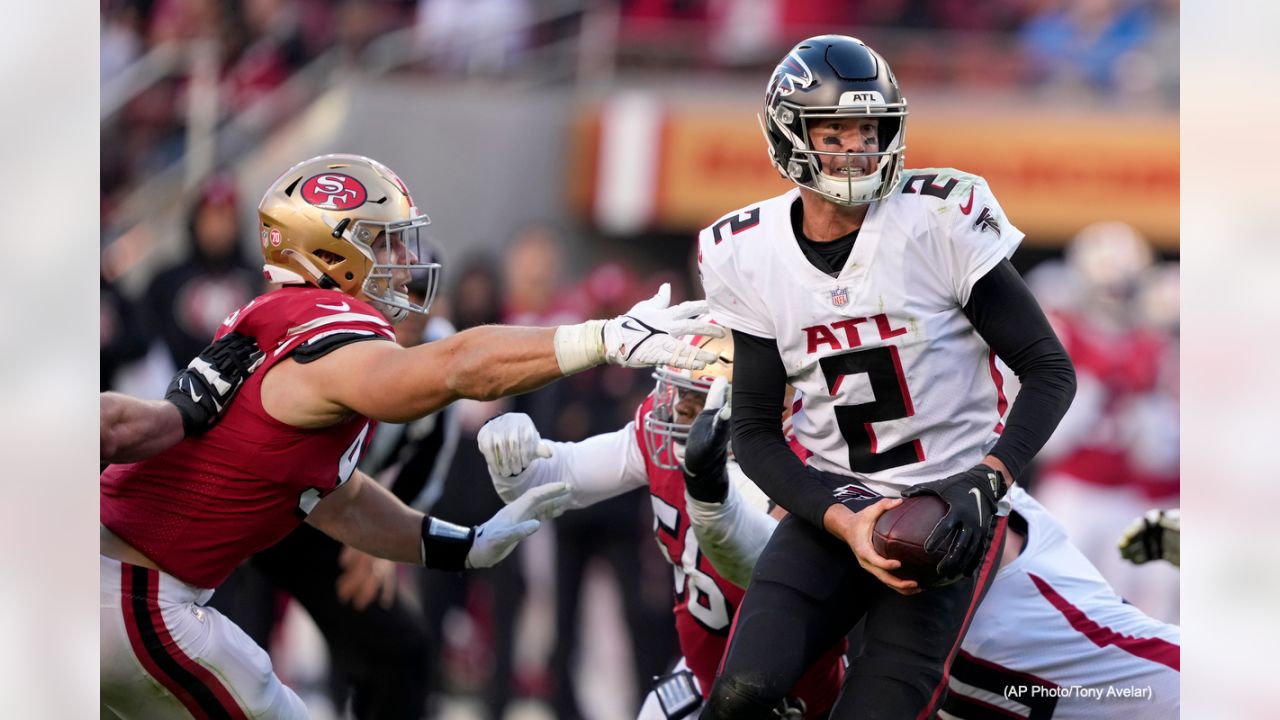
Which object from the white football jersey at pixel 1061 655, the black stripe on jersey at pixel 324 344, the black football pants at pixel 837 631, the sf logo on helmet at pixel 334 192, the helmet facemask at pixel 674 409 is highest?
the sf logo on helmet at pixel 334 192

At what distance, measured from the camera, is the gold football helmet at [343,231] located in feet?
11.2

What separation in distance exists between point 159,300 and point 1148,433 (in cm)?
400

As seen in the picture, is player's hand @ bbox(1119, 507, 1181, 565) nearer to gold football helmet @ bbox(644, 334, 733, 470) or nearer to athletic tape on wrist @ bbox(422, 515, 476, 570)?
gold football helmet @ bbox(644, 334, 733, 470)

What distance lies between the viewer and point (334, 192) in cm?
349

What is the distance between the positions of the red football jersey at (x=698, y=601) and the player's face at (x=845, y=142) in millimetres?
920

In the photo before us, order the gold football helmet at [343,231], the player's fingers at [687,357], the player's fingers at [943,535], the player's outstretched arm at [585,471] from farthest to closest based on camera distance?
the player's outstretched arm at [585,471]
the gold football helmet at [343,231]
the player's fingers at [687,357]
the player's fingers at [943,535]

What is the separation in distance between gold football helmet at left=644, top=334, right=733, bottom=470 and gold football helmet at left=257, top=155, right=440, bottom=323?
602 mm

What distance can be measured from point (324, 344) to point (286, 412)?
17cm

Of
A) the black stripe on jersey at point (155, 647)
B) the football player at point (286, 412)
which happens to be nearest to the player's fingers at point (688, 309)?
the football player at point (286, 412)

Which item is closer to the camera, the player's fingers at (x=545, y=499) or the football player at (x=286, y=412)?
the football player at (x=286, y=412)

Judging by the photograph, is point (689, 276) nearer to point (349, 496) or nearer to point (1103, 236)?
point (1103, 236)

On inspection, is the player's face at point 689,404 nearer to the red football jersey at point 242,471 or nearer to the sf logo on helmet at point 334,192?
the red football jersey at point 242,471

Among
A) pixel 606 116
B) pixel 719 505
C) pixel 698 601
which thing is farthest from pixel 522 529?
pixel 606 116

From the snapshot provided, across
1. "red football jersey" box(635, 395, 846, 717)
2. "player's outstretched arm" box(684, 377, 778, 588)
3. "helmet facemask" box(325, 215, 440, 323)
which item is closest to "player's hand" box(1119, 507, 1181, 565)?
"red football jersey" box(635, 395, 846, 717)
